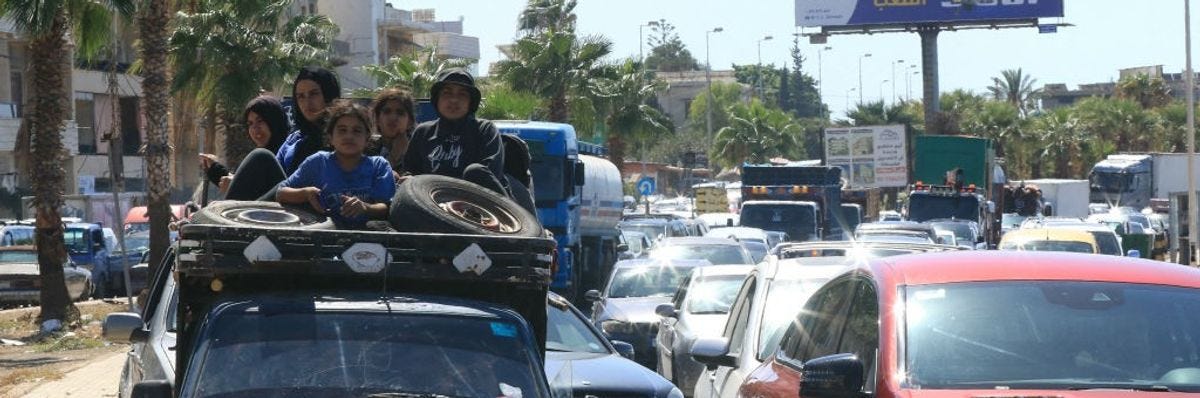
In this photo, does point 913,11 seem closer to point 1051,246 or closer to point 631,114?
point 631,114

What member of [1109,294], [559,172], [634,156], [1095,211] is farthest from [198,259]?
[634,156]

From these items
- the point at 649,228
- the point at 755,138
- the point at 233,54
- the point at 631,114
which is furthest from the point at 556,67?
the point at 755,138

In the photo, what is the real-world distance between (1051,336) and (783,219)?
33.7 meters

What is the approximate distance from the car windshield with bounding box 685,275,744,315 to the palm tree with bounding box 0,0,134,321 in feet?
40.0

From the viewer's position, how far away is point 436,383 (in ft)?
20.9

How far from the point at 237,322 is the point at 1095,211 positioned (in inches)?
2542

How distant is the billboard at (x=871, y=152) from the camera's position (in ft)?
201

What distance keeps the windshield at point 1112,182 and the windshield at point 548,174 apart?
52.0 meters

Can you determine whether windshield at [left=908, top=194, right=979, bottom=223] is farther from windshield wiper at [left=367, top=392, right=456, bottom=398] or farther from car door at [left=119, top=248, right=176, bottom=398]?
windshield wiper at [left=367, top=392, right=456, bottom=398]

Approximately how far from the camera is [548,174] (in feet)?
81.1

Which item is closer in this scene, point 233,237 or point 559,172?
point 233,237

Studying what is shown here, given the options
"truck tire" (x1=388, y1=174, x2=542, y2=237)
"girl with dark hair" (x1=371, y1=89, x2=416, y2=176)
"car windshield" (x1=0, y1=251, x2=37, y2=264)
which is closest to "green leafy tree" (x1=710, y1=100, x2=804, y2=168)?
"car windshield" (x1=0, y1=251, x2=37, y2=264)

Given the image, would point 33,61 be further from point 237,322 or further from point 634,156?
point 634,156

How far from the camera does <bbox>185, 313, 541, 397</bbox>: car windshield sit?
247 inches
